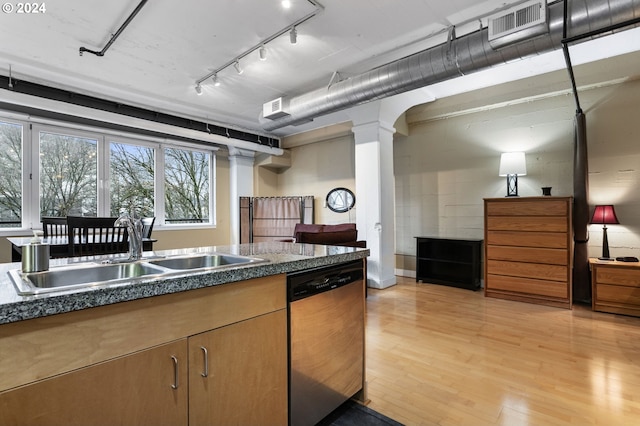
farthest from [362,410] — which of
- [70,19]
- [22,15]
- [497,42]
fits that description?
[22,15]

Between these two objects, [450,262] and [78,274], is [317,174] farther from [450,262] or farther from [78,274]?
[78,274]

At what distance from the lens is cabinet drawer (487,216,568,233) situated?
383 cm

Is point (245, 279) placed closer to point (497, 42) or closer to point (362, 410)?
point (362, 410)

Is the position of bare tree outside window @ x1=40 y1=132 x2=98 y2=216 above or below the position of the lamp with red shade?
above

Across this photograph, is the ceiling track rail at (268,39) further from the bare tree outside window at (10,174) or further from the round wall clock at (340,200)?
the round wall clock at (340,200)

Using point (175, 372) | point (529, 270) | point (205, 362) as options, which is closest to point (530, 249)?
point (529, 270)

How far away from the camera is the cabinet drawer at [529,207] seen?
3.82 metres

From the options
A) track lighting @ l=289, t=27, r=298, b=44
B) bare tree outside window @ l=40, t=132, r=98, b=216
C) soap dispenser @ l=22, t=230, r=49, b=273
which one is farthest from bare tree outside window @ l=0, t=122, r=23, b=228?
soap dispenser @ l=22, t=230, r=49, b=273

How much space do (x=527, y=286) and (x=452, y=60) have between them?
2.96m

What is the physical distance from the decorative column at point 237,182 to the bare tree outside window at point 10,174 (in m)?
3.20

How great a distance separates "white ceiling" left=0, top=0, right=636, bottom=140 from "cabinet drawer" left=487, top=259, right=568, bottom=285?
9.46 feet

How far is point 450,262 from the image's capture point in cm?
499

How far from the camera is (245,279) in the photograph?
1319 mm

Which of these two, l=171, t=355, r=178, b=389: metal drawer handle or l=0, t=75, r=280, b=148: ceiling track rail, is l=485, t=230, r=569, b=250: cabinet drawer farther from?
l=0, t=75, r=280, b=148: ceiling track rail
